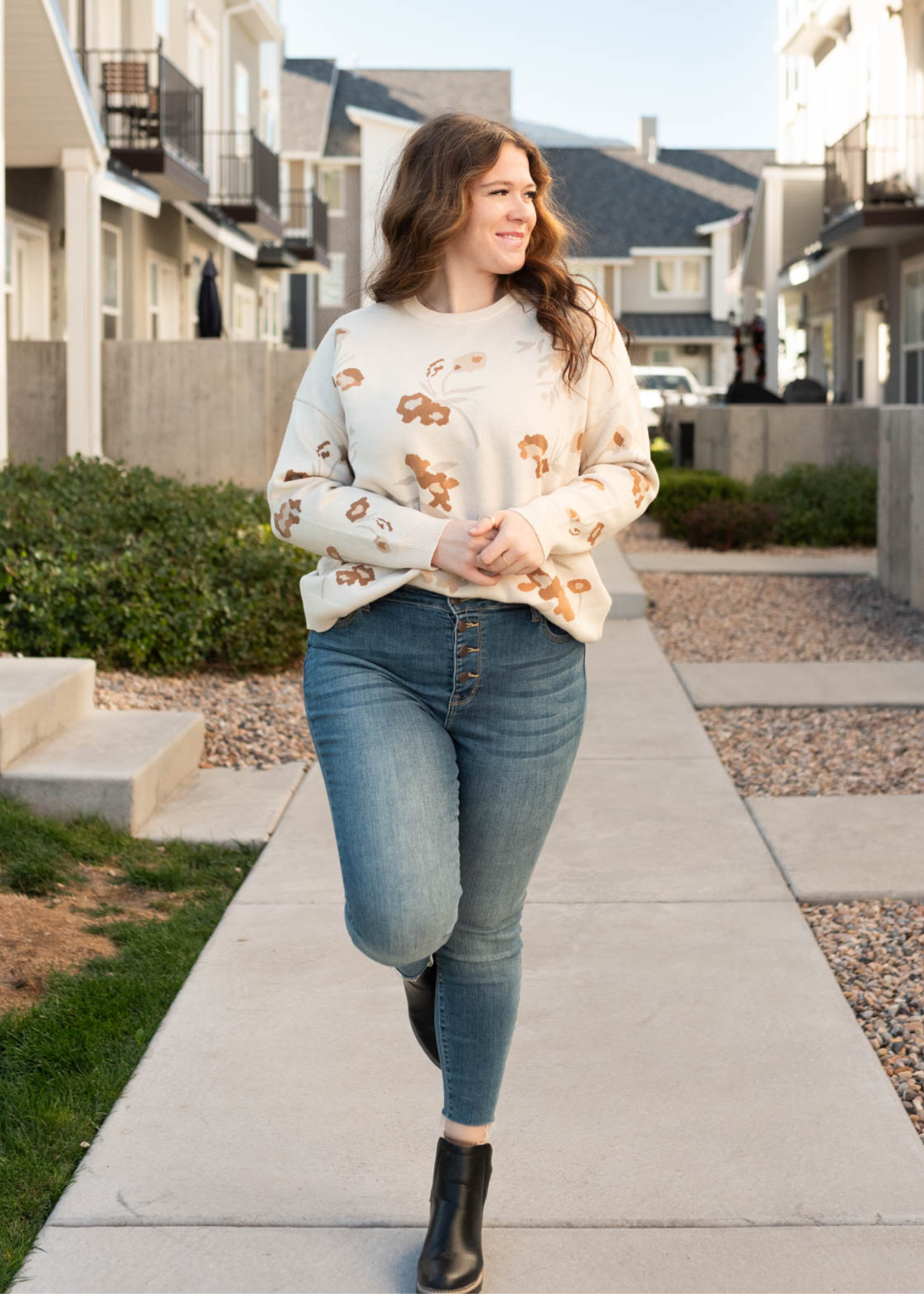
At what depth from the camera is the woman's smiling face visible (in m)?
2.61

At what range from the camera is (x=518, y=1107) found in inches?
130

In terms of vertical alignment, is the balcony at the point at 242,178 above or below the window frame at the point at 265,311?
above

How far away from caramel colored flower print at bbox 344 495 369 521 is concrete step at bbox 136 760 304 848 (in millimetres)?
2890

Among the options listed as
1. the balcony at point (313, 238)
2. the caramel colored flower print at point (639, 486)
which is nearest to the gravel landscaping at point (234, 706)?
the caramel colored flower print at point (639, 486)

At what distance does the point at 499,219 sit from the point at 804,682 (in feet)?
18.8

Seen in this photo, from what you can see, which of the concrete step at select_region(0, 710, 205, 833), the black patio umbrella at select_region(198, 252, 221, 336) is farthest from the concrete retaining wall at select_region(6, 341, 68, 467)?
the concrete step at select_region(0, 710, 205, 833)

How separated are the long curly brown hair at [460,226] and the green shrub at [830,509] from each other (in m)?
12.4

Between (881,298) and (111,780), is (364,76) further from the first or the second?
(111,780)

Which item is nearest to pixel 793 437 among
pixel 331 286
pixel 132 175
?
pixel 132 175

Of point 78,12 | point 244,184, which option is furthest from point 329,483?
point 244,184

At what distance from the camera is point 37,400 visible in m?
13.6

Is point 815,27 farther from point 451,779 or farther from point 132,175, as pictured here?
point 451,779

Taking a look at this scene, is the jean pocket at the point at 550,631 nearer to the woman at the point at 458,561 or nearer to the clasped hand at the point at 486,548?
the woman at the point at 458,561

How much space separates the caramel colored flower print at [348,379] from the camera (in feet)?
8.45
